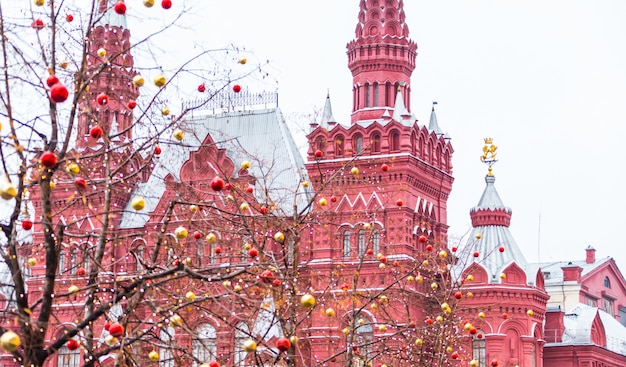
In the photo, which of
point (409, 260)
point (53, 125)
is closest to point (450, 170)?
point (409, 260)

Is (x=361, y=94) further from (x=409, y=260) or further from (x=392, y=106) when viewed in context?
(x=409, y=260)

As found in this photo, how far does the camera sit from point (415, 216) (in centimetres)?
4419

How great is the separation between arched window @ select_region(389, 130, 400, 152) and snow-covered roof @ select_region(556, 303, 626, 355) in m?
14.5

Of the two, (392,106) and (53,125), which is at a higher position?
(392,106)

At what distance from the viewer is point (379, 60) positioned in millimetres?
45031

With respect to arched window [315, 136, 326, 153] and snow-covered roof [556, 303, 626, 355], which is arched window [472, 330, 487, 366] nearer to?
arched window [315, 136, 326, 153]

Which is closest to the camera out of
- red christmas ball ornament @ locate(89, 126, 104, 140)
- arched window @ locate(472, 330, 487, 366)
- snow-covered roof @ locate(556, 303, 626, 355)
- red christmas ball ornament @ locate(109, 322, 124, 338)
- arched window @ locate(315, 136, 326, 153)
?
red christmas ball ornament @ locate(109, 322, 124, 338)

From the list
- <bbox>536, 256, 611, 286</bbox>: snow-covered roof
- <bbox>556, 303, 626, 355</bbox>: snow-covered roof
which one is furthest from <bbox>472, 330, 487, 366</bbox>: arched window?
<bbox>536, 256, 611, 286</bbox>: snow-covered roof

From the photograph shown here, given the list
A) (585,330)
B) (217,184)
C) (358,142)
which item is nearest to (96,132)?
(217,184)

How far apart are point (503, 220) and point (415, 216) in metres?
5.03

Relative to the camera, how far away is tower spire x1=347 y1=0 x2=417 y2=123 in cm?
4509

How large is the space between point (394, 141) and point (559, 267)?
119ft

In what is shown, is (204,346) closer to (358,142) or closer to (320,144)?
(358,142)

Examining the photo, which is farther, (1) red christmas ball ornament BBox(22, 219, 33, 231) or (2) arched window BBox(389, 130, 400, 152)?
(2) arched window BBox(389, 130, 400, 152)
